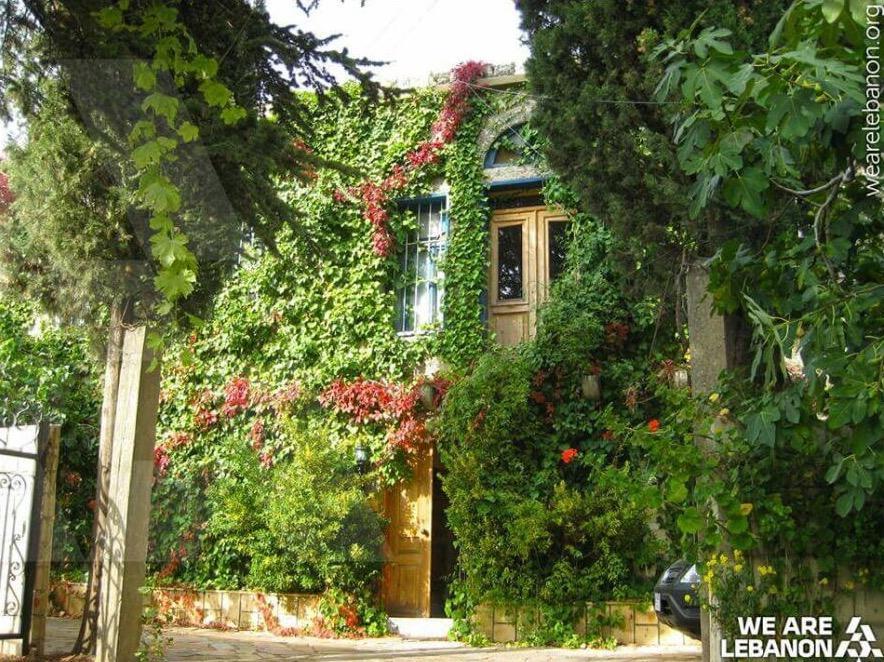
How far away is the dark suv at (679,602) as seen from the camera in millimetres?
6895

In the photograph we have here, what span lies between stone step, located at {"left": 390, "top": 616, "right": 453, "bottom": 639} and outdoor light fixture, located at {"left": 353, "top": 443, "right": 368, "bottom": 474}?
5.76 ft

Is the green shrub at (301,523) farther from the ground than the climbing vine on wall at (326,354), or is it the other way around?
the climbing vine on wall at (326,354)

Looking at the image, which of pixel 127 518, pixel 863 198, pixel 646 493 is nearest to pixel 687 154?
pixel 863 198

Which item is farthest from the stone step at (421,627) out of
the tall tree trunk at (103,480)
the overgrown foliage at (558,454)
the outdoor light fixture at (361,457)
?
the tall tree trunk at (103,480)

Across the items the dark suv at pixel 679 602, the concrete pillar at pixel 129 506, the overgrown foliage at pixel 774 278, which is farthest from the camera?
the dark suv at pixel 679 602

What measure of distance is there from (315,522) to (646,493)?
19.8 feet

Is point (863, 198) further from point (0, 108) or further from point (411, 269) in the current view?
point (411, 269)

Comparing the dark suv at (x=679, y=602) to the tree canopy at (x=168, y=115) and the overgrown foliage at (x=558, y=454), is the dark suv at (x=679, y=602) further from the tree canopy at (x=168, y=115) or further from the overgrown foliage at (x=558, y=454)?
the tree canopy at (x=168, y=115)

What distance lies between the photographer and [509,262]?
11312 millimetres

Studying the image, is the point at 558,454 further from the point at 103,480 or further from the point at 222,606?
the point at 103,480

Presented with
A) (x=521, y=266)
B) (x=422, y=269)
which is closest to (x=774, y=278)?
(x=521, y=266)

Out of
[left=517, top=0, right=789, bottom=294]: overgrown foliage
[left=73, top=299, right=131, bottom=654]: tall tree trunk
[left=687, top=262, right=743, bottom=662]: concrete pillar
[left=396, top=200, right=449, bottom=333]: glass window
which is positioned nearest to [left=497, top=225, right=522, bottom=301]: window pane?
[left=396, top=200, right=449, bottom=333]: glass window

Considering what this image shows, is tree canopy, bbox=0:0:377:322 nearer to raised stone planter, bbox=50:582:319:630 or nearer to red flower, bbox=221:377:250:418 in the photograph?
raised stone planter, bbox=50:582:319:630

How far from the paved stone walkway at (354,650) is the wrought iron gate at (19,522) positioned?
870 millimetres
